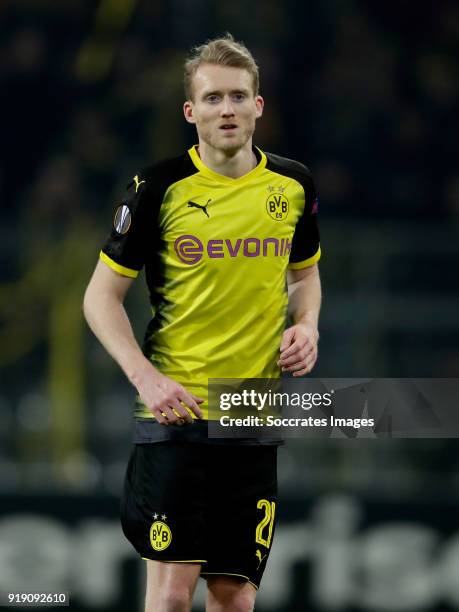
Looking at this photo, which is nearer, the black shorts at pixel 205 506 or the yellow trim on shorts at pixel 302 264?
the black shorts at pixel 205 506

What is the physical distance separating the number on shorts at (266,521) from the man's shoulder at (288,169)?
3.15 feet

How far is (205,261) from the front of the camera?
3.65 metres

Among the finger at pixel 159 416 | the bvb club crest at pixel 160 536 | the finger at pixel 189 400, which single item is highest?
the finger at pixel 189 400

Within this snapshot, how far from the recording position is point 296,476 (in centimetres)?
668

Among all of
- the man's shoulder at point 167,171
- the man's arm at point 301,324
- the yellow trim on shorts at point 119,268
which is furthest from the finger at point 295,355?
the man's shoulder at point 167,171

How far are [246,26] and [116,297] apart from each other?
5.17 metres

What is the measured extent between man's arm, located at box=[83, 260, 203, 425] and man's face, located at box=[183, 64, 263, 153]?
1.61 ft

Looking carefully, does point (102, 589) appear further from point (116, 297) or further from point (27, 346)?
point (116, 297)

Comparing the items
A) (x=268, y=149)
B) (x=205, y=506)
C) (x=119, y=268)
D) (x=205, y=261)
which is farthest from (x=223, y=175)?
(x=268, y=149)

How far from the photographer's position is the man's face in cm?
358

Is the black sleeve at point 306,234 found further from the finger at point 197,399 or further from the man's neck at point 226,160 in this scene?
the finger at point 197,399

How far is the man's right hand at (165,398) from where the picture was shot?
3.45m

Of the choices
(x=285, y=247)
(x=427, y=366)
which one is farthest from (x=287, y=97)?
(x=285, y=247)

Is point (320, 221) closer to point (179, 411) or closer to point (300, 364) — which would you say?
point (300, 364)
